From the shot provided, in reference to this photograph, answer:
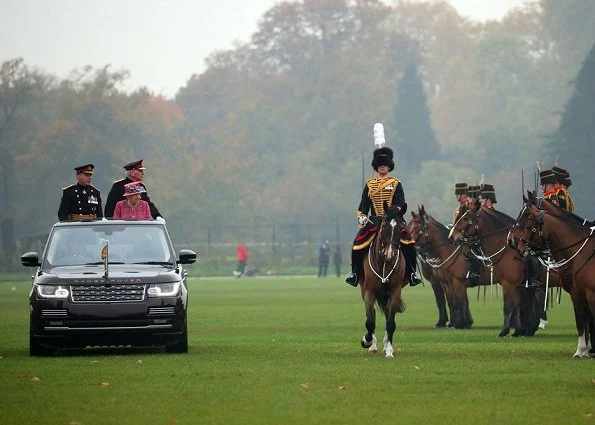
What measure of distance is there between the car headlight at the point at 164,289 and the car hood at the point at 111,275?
0.17 feet

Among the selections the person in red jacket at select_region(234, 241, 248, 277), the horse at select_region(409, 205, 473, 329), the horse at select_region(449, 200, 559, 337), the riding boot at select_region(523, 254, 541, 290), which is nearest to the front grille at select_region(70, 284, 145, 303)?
the horse at select_region(449, 200, 559, 337)

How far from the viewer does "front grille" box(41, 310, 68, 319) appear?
2159 cm

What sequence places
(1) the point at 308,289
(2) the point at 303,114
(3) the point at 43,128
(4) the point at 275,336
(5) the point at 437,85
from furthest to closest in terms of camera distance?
(5) the point at 437,85, (2) the point at 303,114, (3) the point at 43,128, (1) the point at 308,289, (4) the point at 275,336

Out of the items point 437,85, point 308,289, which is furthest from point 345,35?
point 308,289

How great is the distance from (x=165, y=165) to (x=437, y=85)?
5525 centimetres

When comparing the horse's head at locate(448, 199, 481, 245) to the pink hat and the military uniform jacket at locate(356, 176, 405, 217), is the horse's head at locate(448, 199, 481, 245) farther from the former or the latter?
the pink hat

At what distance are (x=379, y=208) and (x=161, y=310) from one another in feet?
10.8

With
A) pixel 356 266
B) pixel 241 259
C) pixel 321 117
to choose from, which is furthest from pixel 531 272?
pixel 321 117

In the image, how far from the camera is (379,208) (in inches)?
901

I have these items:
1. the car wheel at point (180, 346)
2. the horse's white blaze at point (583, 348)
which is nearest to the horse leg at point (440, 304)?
the car wheel at point (180, 346)

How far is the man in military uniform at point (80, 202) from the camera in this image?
82.6ft

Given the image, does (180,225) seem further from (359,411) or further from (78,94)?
(359,411)

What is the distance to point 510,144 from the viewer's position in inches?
4724

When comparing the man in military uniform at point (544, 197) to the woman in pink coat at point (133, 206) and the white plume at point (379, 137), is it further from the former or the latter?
the woman in pink coat at point (133, 206)
